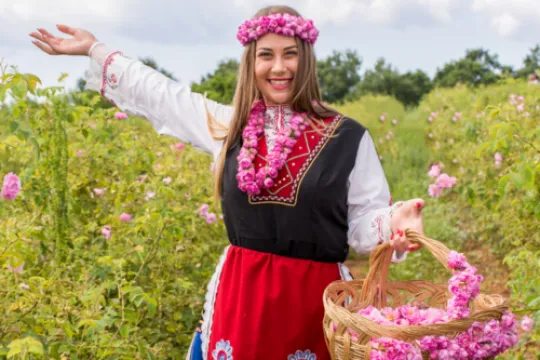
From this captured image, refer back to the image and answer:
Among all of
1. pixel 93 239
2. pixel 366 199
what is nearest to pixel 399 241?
pixel 366 199

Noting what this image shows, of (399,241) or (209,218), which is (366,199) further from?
(209,218)

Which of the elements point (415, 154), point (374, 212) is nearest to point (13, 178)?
point (374, 212)

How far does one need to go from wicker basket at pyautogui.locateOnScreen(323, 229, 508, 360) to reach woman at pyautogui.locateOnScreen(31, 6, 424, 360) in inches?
4.0

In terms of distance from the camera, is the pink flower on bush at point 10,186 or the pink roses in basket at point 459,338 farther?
the pink flower on bush at point 10,186

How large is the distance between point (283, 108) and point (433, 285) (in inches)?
26.9

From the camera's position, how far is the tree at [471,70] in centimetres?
2638

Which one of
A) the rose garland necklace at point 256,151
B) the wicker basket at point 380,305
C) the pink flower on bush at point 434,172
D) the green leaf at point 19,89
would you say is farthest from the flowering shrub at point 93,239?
the pink flower on bush at point 434,172

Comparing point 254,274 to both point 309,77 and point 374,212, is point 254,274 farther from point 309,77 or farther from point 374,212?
point 309,77

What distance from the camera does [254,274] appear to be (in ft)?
6.31

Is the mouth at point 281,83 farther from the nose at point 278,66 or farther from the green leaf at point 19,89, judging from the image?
the green leaf at point 19,89

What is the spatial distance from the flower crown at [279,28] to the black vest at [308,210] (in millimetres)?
304

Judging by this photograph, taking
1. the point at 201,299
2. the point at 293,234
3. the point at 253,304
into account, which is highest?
the point at 293,234

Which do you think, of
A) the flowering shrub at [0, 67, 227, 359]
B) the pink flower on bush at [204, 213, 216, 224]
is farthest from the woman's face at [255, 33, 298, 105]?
the pink flower on bush at [204, 213, 216, 224]

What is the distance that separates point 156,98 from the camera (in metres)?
2.27
